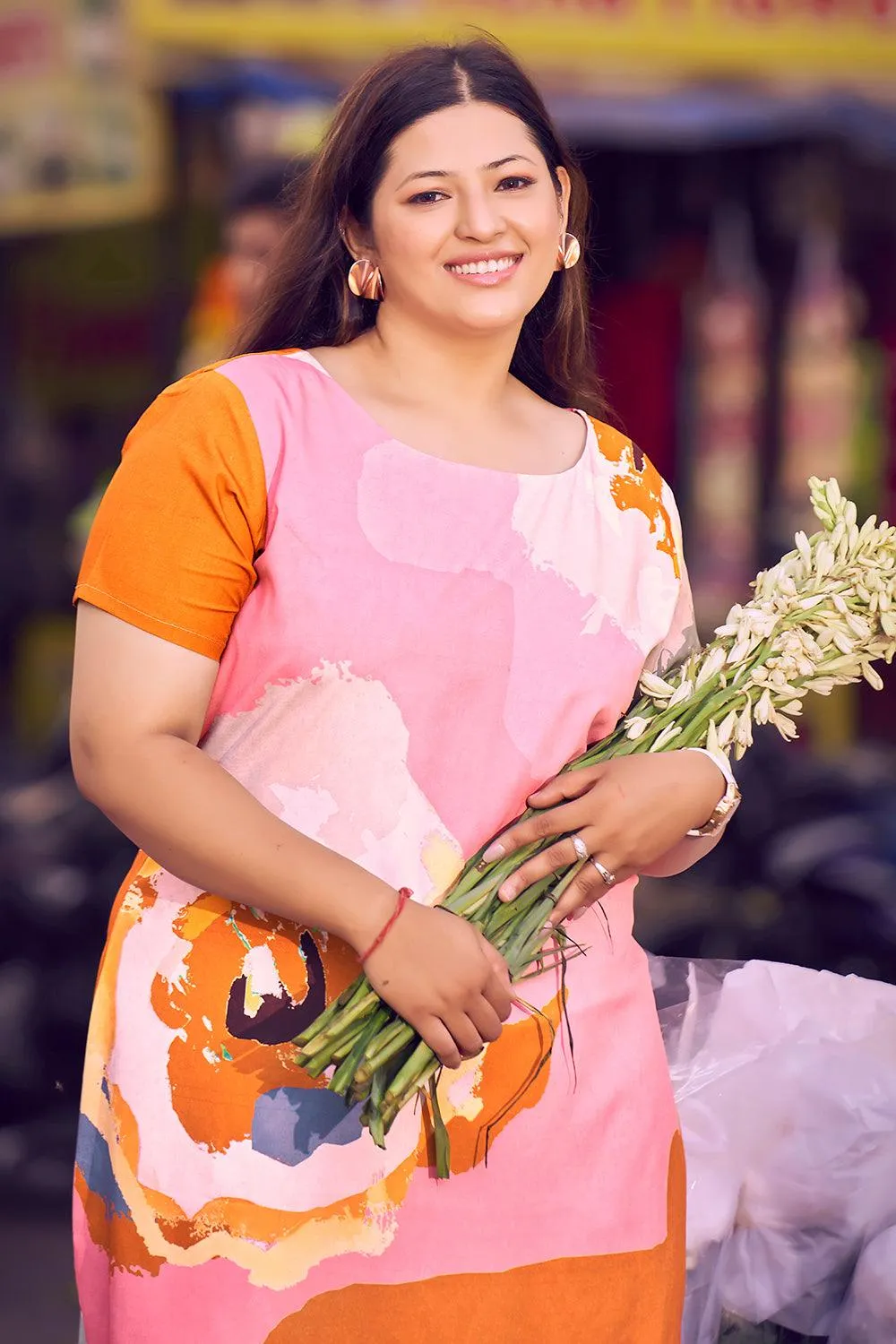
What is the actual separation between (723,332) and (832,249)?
0.51 meters

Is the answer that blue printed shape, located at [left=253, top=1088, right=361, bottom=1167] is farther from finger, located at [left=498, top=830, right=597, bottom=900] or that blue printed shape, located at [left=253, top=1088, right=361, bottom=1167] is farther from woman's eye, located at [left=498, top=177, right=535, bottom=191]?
woman's eye, located at [left=498, top=177, right=535, bottom=191]

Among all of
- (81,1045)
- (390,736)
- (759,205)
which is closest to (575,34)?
(759,205)

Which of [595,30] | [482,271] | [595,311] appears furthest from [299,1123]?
[595,30]

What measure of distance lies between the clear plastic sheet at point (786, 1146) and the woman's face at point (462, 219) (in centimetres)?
110

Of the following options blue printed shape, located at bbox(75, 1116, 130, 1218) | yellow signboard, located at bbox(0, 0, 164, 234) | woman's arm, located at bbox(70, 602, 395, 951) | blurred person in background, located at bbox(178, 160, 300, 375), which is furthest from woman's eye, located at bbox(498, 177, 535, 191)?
yellow signboard, located at bbox(0, 0, 164, 234)

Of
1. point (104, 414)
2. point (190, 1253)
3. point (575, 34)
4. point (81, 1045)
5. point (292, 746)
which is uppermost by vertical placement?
point (575, 34)

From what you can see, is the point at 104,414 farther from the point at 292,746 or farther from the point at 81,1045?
the point at 292,746

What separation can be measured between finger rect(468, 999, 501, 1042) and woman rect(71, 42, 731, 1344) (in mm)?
11

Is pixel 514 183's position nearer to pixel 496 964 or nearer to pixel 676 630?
pixel 676 630

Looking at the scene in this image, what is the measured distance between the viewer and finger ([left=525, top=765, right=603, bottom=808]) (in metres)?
1.78

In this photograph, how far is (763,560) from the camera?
7000 millimetres

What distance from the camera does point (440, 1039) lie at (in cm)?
165

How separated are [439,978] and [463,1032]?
61 millimetres

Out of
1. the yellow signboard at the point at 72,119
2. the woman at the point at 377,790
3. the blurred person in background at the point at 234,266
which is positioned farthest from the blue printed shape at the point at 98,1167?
the yellow signboard at the point at 72,119
